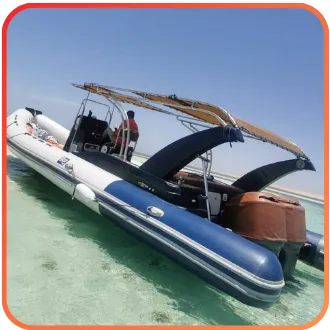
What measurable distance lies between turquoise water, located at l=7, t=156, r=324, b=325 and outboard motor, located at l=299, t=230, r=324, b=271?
220 millimetres

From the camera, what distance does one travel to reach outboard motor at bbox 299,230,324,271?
4410 millimetres

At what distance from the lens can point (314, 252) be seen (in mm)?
4473

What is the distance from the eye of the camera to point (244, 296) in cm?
277

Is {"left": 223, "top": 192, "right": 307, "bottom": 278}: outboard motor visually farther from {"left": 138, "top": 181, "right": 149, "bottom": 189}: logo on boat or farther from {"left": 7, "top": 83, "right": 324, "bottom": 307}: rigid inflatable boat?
{"left": 138, "top": 181, "right": 149, "bottom": 189}: logo on boat

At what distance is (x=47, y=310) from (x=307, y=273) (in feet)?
12.0

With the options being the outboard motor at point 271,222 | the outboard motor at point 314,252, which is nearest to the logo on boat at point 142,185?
the outboard motor at point 271,222

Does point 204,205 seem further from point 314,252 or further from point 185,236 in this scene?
point 314,252

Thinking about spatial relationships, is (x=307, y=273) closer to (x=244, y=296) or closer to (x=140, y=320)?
(x=244, y=296)

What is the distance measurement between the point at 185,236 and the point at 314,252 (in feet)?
7.59

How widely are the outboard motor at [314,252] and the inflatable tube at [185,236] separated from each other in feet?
6.19

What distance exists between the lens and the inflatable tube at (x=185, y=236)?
277cm

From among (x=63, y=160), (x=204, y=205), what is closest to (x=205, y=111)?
(x=204, y=205)

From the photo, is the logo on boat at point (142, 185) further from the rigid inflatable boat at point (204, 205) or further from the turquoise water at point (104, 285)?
the turquoise water at point (104, 285)

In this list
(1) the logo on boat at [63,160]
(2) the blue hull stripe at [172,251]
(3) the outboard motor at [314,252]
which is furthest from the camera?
(1) the logo on boat at [63,160]
